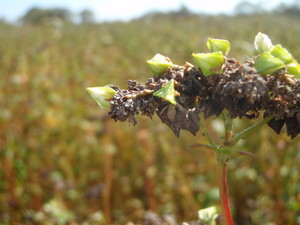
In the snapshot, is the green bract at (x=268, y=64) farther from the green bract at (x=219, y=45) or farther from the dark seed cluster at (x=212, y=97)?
the green bract at (x=219, y=45)

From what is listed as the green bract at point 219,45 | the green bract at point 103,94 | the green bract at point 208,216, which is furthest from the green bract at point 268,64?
the green bract at point 208,216

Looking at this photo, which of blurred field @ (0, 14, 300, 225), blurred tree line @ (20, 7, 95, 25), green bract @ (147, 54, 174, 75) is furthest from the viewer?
blurred tree line @ (20, 7, 95, 25)

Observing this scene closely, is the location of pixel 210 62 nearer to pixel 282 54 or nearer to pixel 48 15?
pixel 282 54

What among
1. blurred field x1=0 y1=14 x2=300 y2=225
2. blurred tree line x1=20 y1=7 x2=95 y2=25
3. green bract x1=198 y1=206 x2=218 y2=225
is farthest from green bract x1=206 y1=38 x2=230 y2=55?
blurred tree line x1=20 y1=7 x2=95 y2=25

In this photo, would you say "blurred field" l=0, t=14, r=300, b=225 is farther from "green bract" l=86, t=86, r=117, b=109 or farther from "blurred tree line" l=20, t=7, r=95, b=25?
A: "blurred tree line" l=20, t=7, r=95, b=25

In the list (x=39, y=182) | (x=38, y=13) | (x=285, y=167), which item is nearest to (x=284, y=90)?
(x=285, y=167)
